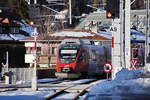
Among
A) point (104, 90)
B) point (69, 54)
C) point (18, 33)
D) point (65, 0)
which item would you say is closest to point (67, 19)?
point (65, 0)

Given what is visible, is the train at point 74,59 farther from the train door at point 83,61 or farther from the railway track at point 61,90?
the railway track at point 61,90

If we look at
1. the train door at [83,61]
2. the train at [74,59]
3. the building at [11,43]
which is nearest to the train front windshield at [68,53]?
the train at [74,59]

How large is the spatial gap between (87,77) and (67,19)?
55298 mm

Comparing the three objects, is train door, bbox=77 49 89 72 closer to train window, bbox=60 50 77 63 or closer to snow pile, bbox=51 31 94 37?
train window, bbox=60 50 77 63

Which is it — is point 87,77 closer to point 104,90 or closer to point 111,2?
point 111,2

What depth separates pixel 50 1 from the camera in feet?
368

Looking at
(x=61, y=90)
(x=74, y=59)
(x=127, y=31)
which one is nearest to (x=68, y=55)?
(x=74, y=59)

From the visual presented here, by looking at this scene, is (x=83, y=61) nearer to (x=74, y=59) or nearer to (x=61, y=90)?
(x=74, y=59)

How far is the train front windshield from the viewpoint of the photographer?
40.6 meters

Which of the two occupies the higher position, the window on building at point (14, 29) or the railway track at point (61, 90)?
the window on building at point (14, 29)

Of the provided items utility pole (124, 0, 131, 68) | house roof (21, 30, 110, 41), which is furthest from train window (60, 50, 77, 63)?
house roof (21, 30, 110, 41)

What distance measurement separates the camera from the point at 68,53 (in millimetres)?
40656

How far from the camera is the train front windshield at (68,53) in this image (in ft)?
133

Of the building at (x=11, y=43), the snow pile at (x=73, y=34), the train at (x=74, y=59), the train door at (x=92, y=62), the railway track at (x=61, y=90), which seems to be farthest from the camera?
the snow pile at (x=73, y=34)
